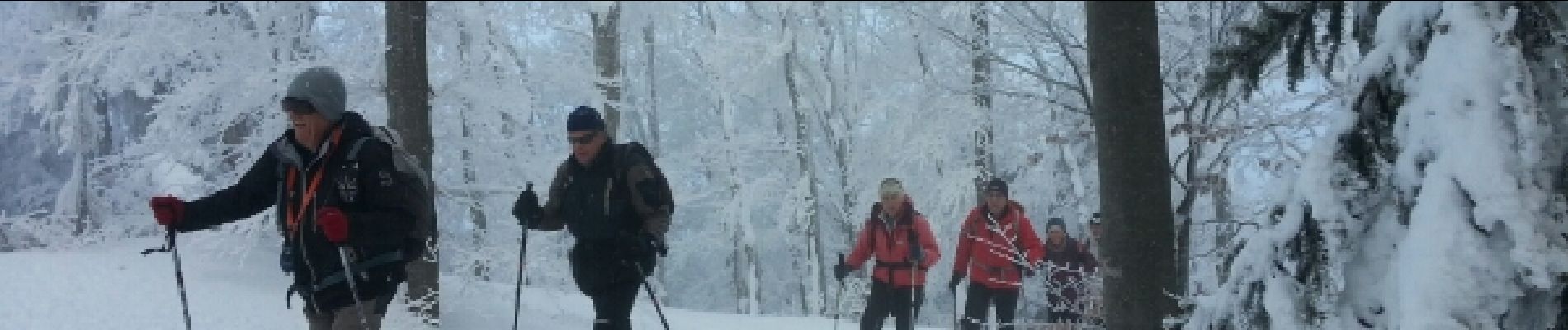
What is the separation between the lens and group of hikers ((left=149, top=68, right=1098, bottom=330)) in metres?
3.75

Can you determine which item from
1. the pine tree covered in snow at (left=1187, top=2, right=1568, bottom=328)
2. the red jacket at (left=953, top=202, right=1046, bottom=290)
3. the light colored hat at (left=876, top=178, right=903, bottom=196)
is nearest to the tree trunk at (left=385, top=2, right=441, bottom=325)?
the light colored hat at (left=876, top=178, right=903, bottom=196)

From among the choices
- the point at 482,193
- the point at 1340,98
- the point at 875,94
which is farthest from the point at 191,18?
the point at 875,94

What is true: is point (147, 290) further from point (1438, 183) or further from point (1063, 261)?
point (1438, 183)

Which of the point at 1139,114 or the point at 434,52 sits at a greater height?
the point at 434,52

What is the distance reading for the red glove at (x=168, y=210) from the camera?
12.3 ft

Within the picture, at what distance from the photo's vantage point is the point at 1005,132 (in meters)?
18.3

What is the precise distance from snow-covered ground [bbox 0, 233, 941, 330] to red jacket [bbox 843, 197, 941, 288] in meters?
2.35

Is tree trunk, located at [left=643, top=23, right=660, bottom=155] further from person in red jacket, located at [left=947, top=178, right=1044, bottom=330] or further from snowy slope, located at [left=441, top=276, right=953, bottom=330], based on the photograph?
person in red jacket, located at [left=947, top=178, right=1044, bottom=330]

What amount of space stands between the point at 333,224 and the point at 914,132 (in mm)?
14833

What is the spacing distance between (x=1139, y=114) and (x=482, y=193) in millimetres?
7288

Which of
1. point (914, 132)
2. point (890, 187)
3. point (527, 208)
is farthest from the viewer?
point (914, 132)

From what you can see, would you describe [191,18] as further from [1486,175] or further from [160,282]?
[1486,175]

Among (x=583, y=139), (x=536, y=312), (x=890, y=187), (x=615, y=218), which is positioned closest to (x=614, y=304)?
(x=615, y=218)

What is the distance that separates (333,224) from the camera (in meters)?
3.48
